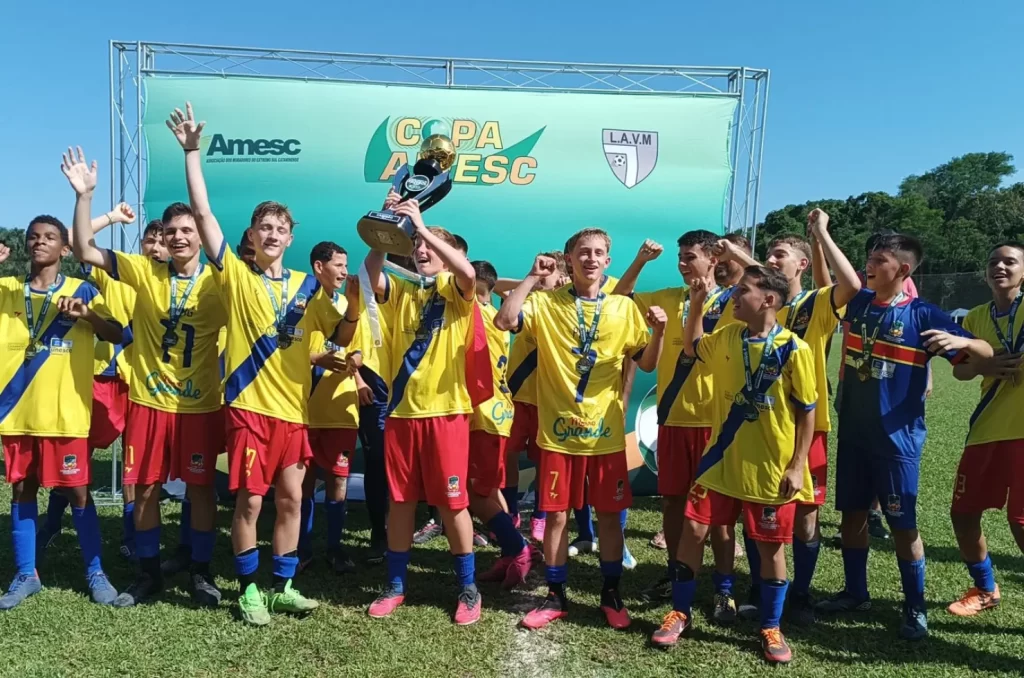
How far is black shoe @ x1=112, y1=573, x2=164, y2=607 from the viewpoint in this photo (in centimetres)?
392

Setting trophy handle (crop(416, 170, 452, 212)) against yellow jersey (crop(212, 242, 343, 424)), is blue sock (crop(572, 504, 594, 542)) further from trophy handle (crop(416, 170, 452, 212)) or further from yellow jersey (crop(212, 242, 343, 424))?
trophy handle (crop(416, 170, 452, 212))

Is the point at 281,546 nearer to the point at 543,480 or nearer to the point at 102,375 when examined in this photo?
the point at 543,480

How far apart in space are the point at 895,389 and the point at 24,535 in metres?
5.09

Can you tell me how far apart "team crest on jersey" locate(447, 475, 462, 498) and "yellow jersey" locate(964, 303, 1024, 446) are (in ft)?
9.83

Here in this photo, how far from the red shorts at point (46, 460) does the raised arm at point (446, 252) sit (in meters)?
2.46

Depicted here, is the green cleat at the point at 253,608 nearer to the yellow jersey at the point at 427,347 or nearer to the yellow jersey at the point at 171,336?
the yellow jersey at the point at 171,336

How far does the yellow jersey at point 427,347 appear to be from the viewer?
3.79 metres

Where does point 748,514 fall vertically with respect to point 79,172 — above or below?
below

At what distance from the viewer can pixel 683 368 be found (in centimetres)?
422

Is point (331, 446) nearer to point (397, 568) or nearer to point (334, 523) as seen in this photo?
point (334, 523)

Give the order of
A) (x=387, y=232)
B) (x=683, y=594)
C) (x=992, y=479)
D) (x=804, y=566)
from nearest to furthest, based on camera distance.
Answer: (x=387, y=232), (x=683, y=594), (x=992, y=479), (x=804, y=566)

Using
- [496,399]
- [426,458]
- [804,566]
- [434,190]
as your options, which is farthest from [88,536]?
[804,566]

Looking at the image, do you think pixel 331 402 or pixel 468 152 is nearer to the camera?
pixel 331 402

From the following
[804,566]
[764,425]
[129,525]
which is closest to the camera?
[764,425]
